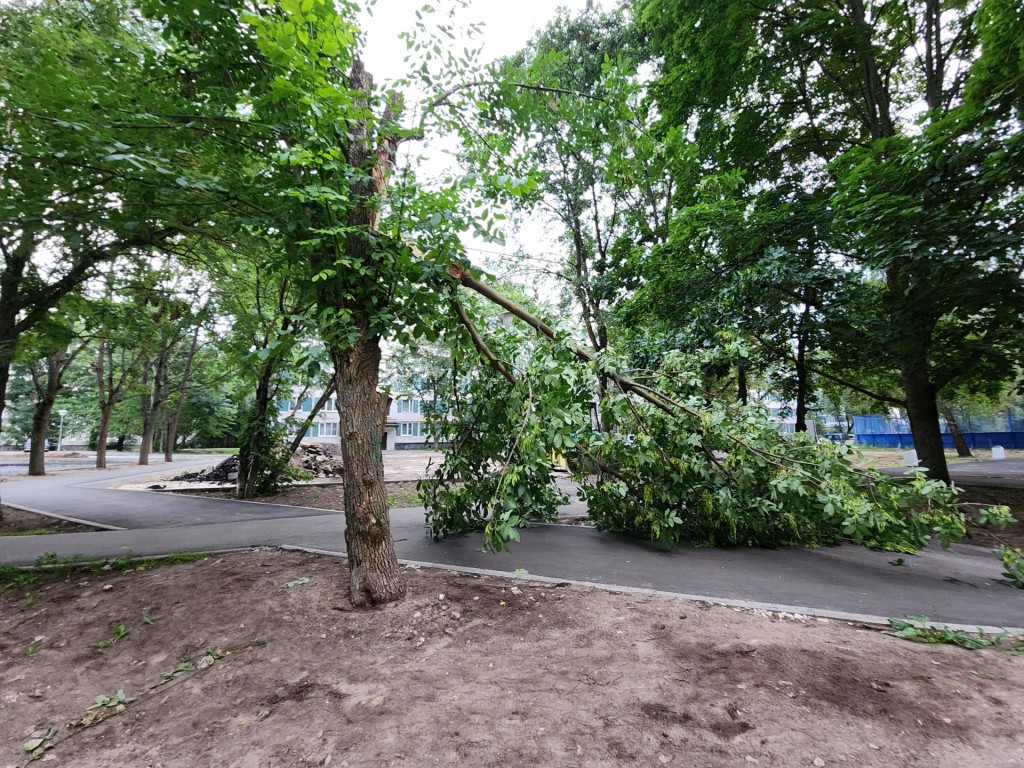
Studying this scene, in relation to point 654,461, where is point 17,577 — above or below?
below

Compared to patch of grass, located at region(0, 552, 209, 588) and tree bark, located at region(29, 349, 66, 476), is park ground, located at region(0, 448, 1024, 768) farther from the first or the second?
tree bark, located at region(29, 349, 66, 476)

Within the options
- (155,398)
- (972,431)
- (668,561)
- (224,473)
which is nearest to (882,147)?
(668,561)

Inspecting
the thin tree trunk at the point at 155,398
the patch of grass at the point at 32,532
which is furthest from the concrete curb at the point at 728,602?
the thin tree trunk at the point at 155,398

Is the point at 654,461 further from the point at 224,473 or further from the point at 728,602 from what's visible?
the point at 224,473

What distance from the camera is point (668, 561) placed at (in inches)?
215

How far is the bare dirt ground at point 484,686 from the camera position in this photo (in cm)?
218

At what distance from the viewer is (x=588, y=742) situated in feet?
7.22

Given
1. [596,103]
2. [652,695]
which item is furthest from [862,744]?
[596,103]

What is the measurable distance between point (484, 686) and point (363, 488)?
182 centimetres

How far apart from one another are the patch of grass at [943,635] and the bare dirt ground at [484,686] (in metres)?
0.13

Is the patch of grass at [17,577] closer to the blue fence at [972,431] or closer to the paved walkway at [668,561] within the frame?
the paved walkway at [668,561]

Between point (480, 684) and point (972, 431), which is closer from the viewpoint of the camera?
point (480, 684)

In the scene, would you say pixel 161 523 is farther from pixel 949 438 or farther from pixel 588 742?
pixel 949 438

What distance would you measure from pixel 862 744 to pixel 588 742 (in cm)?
124
